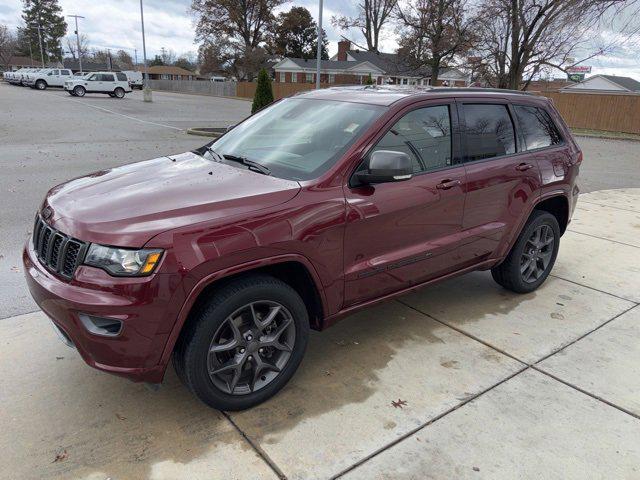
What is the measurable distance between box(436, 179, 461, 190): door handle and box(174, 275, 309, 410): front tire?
1.35 m

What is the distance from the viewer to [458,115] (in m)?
3.75

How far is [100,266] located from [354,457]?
5.24 ft

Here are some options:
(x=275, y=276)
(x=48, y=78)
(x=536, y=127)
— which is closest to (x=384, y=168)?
(x=275, y=276)

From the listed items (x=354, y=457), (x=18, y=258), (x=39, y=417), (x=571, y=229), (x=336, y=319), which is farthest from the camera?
(x=571, y=229)

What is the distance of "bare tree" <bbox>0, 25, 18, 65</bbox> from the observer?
95.2m

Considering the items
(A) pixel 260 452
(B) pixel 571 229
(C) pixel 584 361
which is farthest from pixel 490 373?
(B) pixel 571 229

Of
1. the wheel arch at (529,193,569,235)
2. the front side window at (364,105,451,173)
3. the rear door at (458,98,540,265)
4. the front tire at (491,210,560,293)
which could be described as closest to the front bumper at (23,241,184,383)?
the front side window at (364,105,451,173)

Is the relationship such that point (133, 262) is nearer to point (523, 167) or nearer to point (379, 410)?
point (379, 410)

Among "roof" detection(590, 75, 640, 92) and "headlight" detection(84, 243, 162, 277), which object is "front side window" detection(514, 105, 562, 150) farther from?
"roof" detection(590, 75, 640, 92)

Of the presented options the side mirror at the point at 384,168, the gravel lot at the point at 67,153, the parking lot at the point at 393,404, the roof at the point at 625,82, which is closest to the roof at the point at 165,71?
the roof at the point at 625,82

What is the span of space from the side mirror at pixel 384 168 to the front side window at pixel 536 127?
1833 mm

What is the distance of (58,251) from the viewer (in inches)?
100.0

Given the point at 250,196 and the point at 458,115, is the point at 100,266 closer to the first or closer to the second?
the point at 250,196

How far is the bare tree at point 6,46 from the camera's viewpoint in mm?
95188
